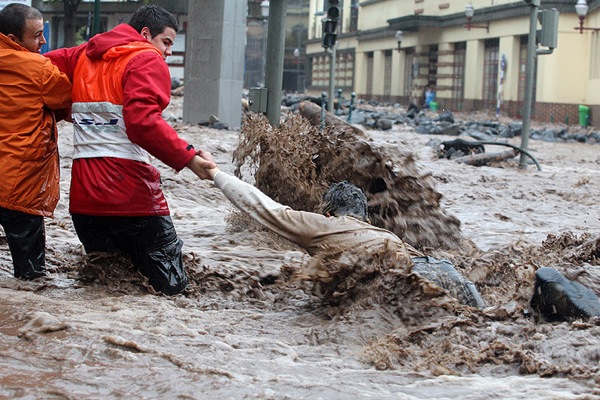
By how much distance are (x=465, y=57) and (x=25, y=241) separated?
4069cm

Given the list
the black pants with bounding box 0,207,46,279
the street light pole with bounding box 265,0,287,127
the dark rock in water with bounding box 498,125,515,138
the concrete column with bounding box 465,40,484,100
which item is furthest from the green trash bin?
the black pants with bounding box 0,207,46,279

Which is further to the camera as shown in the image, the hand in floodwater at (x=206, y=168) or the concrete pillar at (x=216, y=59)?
the concrete pillar at (x=216, y=59)

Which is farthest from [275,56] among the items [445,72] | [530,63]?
[445,72]

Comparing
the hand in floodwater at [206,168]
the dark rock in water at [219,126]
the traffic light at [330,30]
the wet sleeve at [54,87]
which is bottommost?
the hand in floodwater at [206,168]

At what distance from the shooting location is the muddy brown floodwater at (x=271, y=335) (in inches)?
149

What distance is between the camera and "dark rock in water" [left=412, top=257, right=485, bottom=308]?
17.0 ft

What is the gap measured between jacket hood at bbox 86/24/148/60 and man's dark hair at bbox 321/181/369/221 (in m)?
2.04

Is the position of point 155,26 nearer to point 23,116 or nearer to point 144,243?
point 23,116

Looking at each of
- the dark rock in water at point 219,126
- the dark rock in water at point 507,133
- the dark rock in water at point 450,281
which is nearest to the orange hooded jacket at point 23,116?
the dark rock in water at point 450,281

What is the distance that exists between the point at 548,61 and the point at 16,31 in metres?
31.3

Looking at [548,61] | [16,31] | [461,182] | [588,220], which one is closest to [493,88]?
[548,61]

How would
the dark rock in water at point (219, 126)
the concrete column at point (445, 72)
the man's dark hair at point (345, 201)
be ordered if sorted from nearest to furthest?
the man's dark hair at point (345, 201)
the dark rock in water at point (219, 126)
the concrete column at point (445, 72)

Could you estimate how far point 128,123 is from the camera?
15.9 feet

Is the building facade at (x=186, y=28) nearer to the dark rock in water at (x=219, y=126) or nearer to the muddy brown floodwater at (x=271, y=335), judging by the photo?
the dark rock in water at (x=219, y=126)
